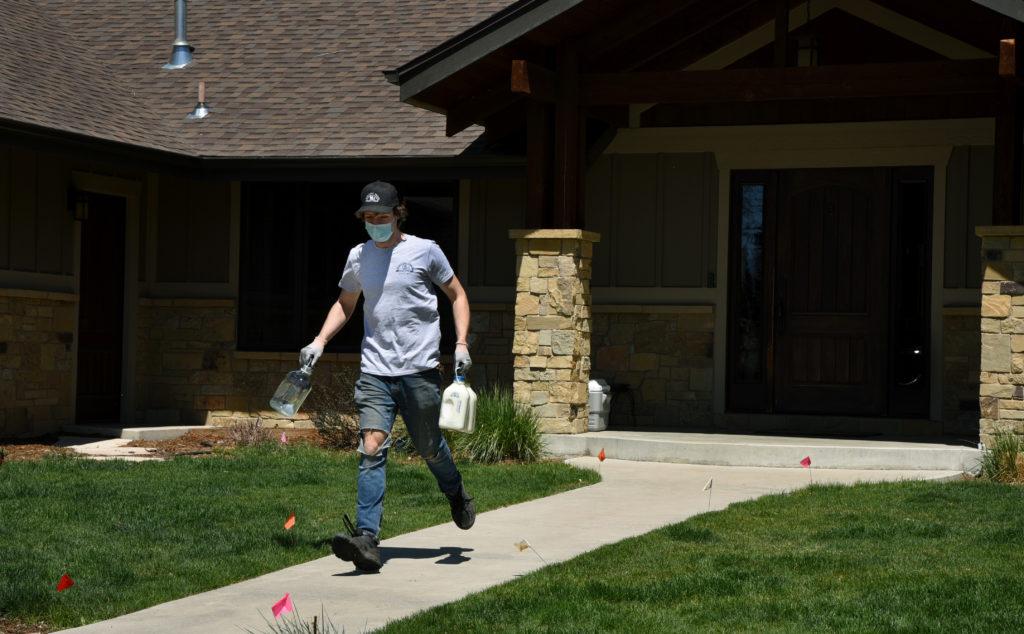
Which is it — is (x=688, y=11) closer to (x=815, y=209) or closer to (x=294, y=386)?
(x=815, y=209)

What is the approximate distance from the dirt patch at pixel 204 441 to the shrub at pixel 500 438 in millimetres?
2032

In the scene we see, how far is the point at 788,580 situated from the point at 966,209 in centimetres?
864

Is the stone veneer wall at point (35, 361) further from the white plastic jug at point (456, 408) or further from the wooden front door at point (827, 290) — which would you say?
the white plastic jug at point (456, 408)

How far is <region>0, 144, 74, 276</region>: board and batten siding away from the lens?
1480 cm

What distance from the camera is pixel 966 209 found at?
48.8 ft

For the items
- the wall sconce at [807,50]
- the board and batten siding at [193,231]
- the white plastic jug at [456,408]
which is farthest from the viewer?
the board and batten siding at [193,231]

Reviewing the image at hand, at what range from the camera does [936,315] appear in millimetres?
14898

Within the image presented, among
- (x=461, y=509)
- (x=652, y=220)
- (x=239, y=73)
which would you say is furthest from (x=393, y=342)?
(x=239, y=73)

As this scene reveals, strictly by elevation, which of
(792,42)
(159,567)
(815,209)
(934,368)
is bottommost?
(159,567)

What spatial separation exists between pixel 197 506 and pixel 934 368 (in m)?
8.14

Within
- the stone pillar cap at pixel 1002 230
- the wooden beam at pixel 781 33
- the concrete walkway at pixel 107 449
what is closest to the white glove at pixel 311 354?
the concrete walkway at pixel 107 449

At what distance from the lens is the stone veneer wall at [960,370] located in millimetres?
14617

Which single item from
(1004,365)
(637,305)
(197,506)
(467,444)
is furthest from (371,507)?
(637,305)

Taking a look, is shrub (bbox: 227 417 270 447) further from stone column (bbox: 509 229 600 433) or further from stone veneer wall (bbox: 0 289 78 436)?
stone column (bbox: 509 229 600 433)
